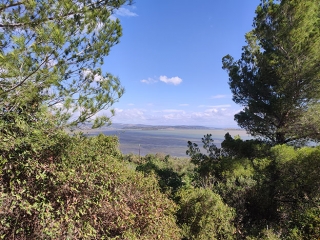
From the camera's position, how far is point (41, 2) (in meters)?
2.90

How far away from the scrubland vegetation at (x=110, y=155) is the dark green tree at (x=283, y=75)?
30mm

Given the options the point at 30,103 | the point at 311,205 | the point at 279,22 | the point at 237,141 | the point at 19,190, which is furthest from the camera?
the point at 237,141

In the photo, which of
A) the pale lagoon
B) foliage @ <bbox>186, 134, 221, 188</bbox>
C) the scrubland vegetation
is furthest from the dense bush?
foliage @ <bbox>186, 134, 221, 188</bbox>

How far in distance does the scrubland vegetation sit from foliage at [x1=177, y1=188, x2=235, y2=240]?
0.08 ft

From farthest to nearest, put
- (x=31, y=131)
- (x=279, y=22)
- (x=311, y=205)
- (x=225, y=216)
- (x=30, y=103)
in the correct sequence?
(x=279, y=22), (x=311, y=205), (x=225, y=216), (x=30, y=103), (x=31, y=131)

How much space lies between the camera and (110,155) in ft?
14.3

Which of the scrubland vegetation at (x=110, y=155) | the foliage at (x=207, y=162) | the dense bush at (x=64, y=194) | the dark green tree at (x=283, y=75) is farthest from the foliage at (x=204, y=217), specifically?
the dark green tree at (x=283, y=75)

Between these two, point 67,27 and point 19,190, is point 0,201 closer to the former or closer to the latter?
point 19,190

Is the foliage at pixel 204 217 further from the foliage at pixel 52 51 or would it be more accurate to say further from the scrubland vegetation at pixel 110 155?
the foliage at pixel 52 51

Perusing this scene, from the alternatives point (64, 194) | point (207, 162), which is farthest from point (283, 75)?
point (64, 194)

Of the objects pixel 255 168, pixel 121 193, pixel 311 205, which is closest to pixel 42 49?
pixel 121 193

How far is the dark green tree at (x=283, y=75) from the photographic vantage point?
19.2 ft

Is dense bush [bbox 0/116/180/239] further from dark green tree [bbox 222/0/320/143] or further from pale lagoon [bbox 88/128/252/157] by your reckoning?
dark green tree [bbox 222/0/320/143]

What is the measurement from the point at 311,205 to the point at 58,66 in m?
6.38
